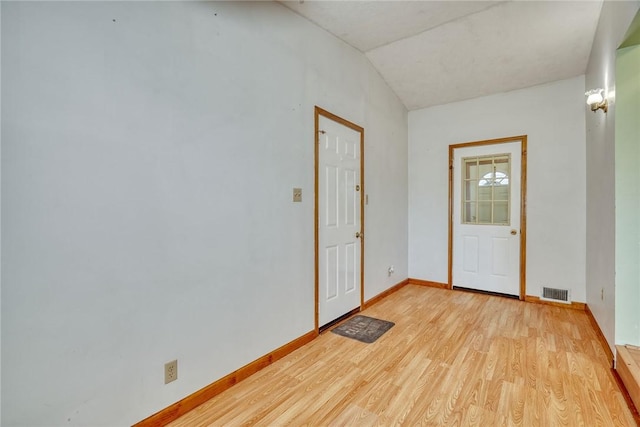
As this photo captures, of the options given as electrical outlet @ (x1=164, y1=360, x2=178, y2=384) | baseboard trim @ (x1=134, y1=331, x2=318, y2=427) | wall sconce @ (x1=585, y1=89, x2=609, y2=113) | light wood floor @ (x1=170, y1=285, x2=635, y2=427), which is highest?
wall sconce @ (x1=585, y1=89, x2=609, y2=113)

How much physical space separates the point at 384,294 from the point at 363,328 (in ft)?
3.50

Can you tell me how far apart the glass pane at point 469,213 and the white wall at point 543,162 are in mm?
233

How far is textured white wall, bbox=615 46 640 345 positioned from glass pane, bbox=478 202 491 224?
6.15ft

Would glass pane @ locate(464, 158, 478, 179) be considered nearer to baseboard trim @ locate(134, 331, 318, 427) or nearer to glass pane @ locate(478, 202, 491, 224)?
glass pane @ locate(478, 202, 491, 224)

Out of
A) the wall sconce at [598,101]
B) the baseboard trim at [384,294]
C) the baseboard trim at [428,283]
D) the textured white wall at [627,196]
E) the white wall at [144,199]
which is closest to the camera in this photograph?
the white wall at [144,199]

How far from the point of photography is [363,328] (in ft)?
9.79

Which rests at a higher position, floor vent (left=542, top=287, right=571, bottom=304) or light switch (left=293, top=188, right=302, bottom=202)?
light switch (left=293, top=188, right=302, bottom=202)

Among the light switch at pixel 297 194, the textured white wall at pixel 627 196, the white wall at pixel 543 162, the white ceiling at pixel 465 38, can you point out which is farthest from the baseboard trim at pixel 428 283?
the light switch at pixel 297 194

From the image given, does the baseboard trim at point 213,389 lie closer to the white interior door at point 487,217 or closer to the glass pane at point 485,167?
the white interior door at point 487,217

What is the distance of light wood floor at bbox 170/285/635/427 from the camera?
1742 millimetres

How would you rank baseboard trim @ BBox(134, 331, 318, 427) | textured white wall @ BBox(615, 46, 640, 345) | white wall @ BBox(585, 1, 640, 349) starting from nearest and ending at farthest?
baseboard trim @ BBox(134, 331, 318, 427) < textured white wall @ BBox(615, 46, 640, 345) < white wall @ BBox(585, 1, 640, 349)

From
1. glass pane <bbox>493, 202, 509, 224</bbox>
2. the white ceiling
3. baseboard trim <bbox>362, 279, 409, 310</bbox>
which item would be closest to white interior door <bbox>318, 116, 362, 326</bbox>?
baseboard trim <bbox>362, 279, 409, 310</bbox>

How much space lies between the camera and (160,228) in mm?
1688

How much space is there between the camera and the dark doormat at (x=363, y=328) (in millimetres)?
2807
